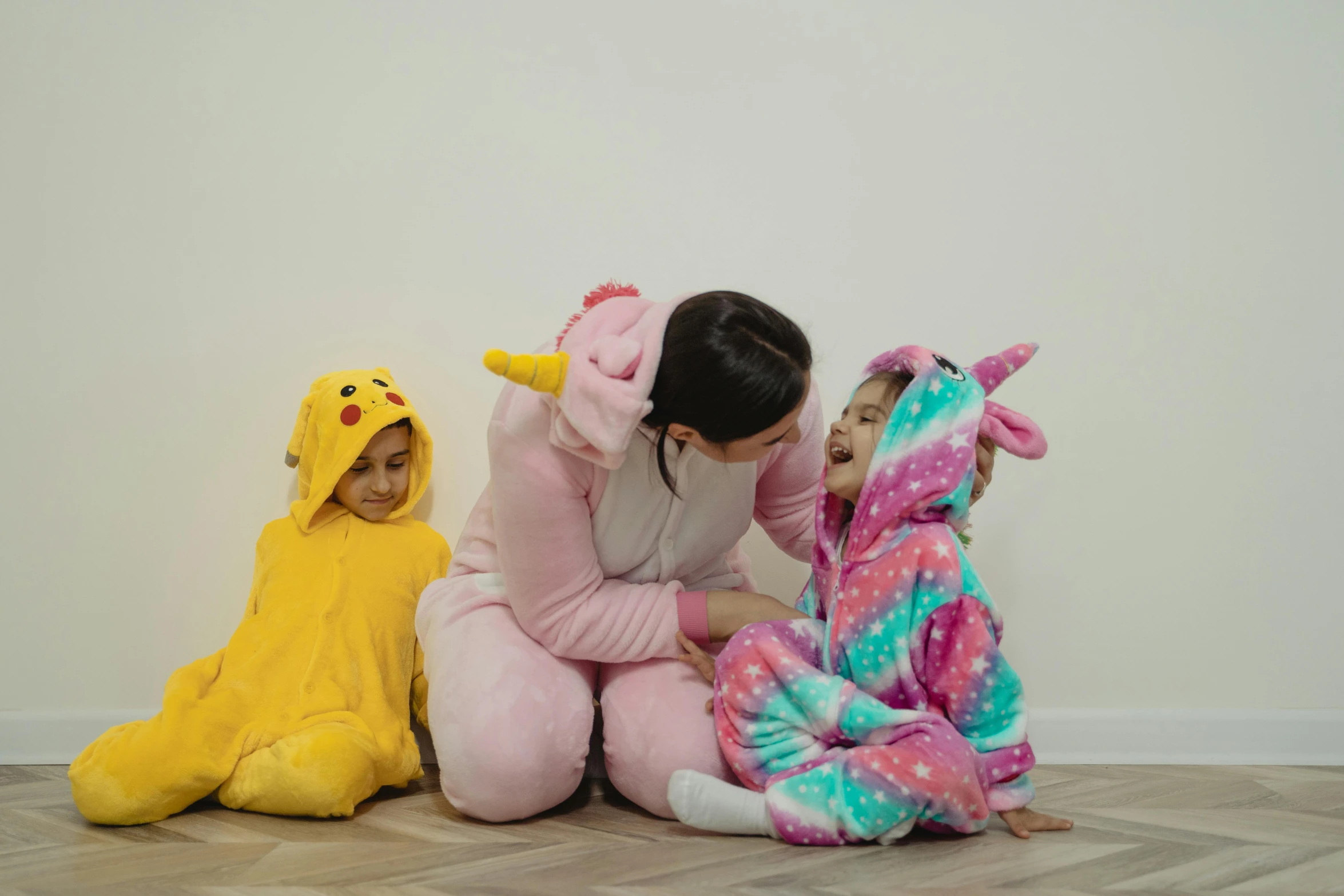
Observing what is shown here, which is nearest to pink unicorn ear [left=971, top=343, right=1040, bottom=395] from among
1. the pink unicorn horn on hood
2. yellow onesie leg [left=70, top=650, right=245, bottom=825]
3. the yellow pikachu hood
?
the pink unicorn horn on hood

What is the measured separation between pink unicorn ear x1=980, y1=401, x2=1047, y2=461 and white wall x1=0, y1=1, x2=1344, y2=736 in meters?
0.41

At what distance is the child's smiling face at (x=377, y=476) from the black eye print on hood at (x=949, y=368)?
852 mm

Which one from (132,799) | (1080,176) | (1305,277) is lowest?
(132,799)

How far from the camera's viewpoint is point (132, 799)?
1188mm

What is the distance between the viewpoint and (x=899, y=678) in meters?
1.16

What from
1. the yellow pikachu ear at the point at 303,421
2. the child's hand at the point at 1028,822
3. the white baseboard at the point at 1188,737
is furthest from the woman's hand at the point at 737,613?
the yellow pikachu ear at the point at 303,421

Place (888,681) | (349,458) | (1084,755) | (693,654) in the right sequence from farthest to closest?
(1084,755)
(349,458)
(693,654)
(888,681)

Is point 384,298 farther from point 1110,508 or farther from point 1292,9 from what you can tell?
point 1292,9

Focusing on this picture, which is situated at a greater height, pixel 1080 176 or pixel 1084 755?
pixel 1080 176

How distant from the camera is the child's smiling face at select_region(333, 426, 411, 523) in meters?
1.54

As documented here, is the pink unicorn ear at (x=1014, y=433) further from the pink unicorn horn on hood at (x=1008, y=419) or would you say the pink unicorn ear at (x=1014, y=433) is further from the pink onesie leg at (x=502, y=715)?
the pink onesie leg at (x=502, y=715)

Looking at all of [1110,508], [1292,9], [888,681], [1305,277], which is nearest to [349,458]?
[888,681]

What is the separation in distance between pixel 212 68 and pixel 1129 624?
184cm

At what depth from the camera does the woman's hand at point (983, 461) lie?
127cm
